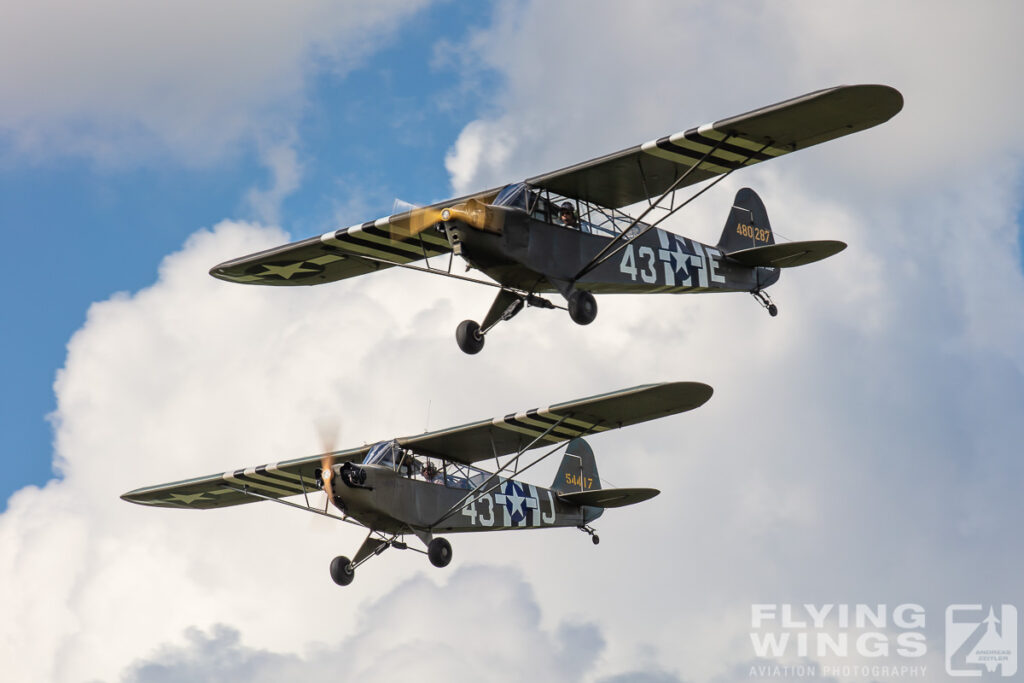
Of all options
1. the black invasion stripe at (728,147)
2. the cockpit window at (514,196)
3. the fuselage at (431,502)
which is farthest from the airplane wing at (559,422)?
the black invasion stripe at (728,147)

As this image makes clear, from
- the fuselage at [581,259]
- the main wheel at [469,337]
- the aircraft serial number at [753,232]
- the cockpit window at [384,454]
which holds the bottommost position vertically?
the cockpit window at [384,454]

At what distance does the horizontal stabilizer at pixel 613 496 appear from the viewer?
28.7 meters

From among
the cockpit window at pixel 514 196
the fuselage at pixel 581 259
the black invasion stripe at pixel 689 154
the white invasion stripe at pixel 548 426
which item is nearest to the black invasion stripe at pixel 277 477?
the white invasion stripe at pixel 548 426

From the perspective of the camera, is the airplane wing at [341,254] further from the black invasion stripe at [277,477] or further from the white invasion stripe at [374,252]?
the black invasion stripe at [277,477]

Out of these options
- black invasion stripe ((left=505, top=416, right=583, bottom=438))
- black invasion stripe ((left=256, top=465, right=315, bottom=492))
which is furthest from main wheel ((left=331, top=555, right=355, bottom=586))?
black invasion stripe ((left=256, top=465, right=315, bottom=492))

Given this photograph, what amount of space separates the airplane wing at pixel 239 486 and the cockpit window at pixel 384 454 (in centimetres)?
147

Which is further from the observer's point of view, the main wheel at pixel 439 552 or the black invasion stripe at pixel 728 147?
the main wheel at pixel 439 552

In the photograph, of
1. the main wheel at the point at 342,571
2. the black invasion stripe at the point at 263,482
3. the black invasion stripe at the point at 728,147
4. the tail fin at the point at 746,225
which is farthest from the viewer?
the black invasion stripe at the point at 263,482

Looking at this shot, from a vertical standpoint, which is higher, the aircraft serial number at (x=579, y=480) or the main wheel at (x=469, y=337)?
the main wheel at (x=469, y=337)

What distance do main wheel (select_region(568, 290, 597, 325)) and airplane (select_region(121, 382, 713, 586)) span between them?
1259mm

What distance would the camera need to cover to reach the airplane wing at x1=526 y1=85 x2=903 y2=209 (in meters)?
22.1

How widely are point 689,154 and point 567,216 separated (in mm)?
1967

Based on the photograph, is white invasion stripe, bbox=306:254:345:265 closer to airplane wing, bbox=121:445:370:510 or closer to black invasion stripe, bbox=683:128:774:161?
airplane wing, bbox=121:445:370:510

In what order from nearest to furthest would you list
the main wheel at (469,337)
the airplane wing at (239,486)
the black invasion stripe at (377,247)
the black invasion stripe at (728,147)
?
1. the black invasion stripe at (728,147)
2. the main wheel at (469,337)
3. the black invasion stripe at (377,247)
4. the airplane wing at (239,486)
